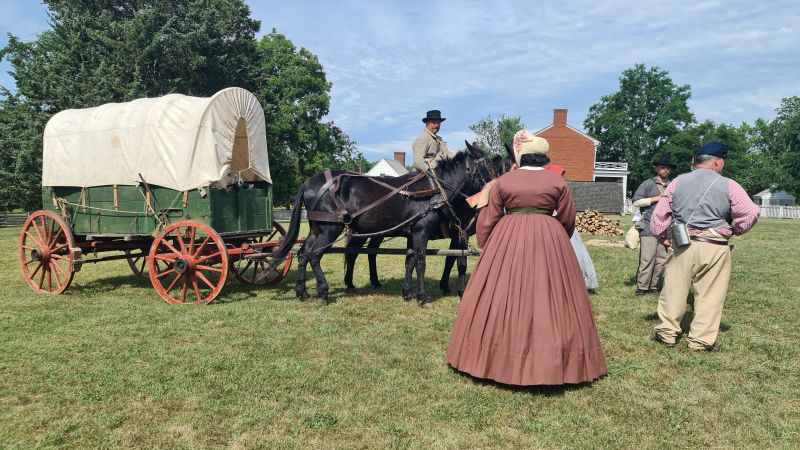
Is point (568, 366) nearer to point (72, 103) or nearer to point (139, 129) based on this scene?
point (139, 129)

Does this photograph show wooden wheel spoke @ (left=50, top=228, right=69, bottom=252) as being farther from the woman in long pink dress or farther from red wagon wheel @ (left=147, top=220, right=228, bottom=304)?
the woman in long pink dress

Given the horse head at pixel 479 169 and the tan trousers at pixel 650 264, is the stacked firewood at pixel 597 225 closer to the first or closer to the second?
the tan trousers at pixel 650 264

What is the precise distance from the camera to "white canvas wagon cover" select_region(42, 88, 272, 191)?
6.61 meters

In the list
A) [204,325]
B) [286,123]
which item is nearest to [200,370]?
[204,325]

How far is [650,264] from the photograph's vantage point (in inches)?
285

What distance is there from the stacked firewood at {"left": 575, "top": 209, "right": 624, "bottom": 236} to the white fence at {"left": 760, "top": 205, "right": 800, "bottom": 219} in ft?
96.9

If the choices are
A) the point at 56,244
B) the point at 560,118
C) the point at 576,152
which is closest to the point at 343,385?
the point at 56,244

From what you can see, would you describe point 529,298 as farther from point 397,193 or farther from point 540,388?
point 397,193

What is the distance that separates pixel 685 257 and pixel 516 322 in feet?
6.98

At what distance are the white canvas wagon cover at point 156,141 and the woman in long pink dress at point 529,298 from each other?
13.9ft

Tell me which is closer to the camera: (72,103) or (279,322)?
(279,322)

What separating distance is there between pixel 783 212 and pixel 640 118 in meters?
17.8

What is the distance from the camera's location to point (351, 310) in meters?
6.32

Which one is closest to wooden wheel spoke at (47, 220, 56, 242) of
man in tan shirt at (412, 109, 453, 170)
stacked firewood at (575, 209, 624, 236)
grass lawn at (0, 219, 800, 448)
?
grass lawn at (0, 219, 800, 448)
